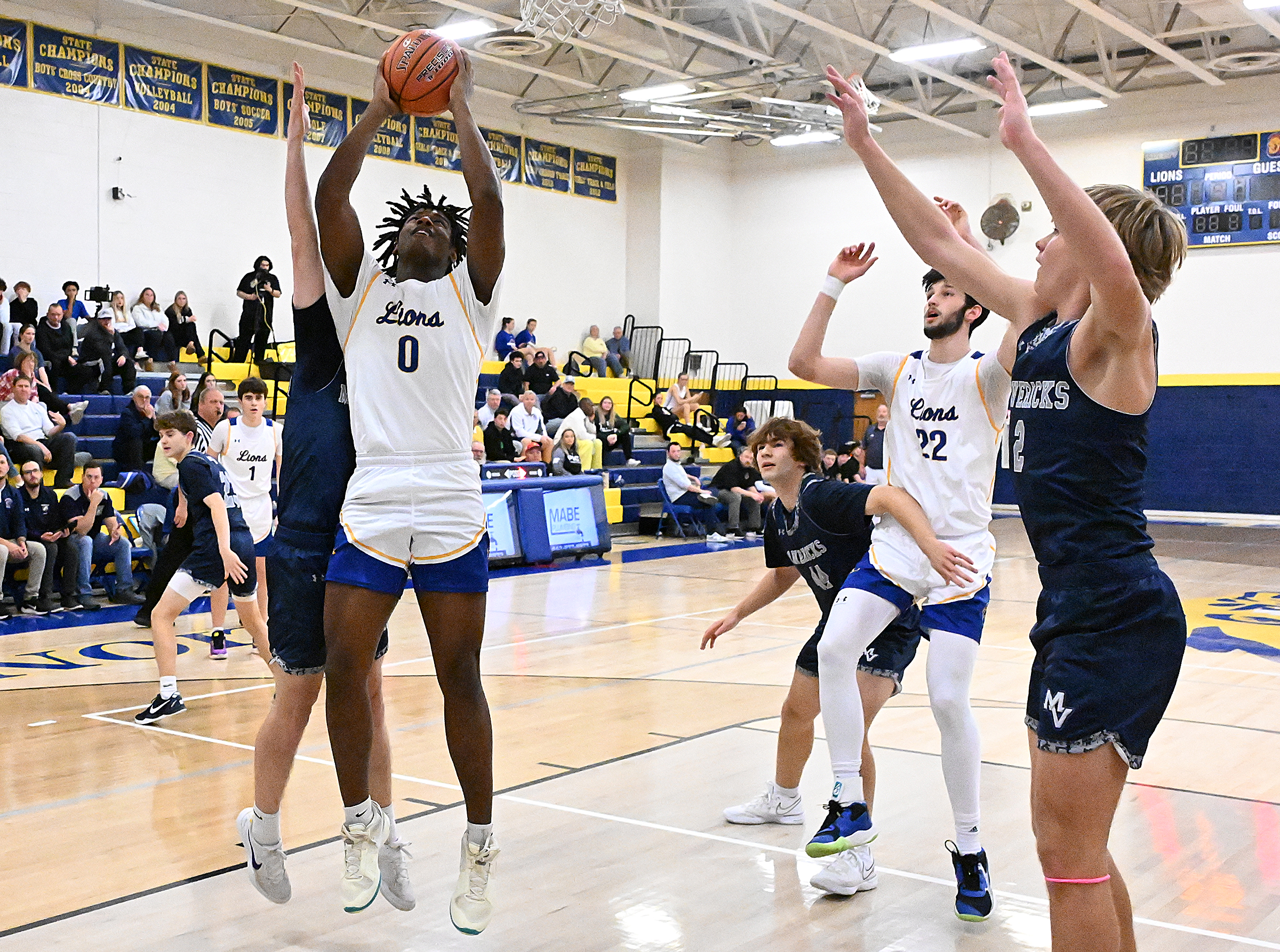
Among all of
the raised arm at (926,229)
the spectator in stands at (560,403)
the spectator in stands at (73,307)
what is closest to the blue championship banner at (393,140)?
the spectator in stands at (560,403)

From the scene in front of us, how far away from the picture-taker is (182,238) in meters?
17.4

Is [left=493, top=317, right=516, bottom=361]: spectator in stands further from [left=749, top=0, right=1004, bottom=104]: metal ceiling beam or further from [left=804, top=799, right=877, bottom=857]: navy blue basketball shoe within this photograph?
[left=804, top=799, right=877, bottom=857]: navy blue basketball shoe

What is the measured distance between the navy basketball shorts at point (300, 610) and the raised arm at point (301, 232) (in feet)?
2.23

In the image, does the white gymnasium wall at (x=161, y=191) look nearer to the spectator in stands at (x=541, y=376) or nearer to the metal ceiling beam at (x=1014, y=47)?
the spectator in stands at (x=541, y=376)

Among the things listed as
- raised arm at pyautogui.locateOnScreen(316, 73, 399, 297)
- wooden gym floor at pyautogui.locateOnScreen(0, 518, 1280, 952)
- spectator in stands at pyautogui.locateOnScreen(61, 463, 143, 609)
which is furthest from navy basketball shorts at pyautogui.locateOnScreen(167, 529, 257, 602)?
spectator in stands at pyautogui.locateOnScreen(61, 463, 143, 609)

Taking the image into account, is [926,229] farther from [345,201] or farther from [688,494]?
[688,494]

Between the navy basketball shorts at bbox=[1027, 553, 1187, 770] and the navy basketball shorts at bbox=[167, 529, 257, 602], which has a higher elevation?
the navy basketball shorts at bbox=[1027, 553, 1187, 770]

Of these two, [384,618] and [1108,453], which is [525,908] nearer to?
[384,618]

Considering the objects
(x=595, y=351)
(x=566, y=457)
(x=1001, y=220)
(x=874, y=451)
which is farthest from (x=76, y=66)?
(x=1001, y=220)

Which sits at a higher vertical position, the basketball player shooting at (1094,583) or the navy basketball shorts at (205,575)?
the basketball player shooting at (1094,583)

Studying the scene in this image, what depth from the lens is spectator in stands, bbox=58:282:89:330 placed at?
1468cm

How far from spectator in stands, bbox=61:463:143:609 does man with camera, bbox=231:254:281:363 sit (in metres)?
6.35

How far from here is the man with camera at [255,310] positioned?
54.5 ft

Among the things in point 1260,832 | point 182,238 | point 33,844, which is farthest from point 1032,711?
point 182,238
